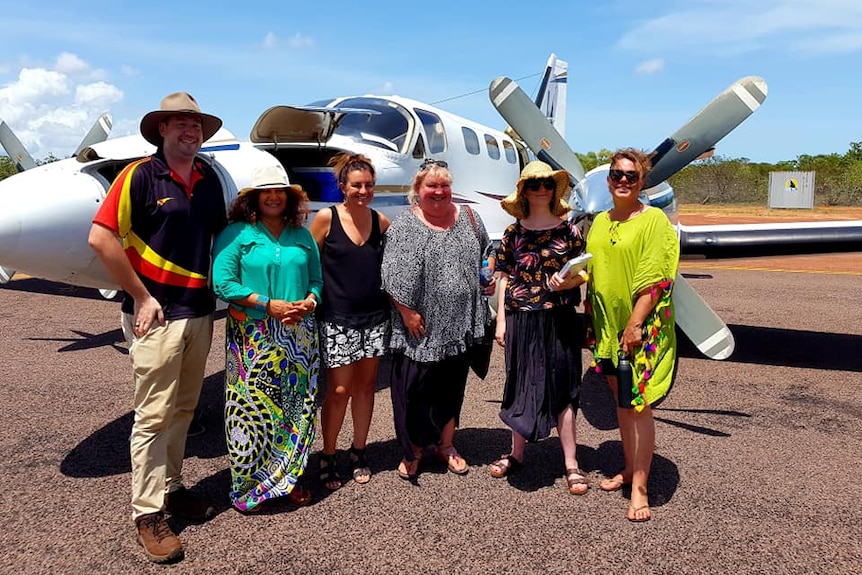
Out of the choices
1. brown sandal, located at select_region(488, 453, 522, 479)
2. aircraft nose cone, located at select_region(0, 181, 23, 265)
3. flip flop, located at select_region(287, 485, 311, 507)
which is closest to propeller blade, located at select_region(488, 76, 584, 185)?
brown sandal, located at select_region(488, 453, 522, 479)

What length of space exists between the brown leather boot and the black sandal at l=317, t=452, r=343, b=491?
97cm

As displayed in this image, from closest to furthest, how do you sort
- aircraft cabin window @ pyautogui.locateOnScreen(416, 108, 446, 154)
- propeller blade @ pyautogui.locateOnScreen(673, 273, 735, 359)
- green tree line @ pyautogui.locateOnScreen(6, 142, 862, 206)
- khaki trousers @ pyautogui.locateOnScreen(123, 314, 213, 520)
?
1. khaki trousers @ pyautogui.locateOnScreen(123, 314, 213, 520)
2. propeller blade @ pyautogui.locateOnScreen(673, 273, 735, 359)
3. aircraft cabin window @ pyautogui.locateOnScreen(416, 108, 446, 154)
4. green tree line @ pyautogui.locateOnScreen(6, 142, 862, 206)

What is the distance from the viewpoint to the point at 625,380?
3.49m

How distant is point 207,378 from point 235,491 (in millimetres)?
3104

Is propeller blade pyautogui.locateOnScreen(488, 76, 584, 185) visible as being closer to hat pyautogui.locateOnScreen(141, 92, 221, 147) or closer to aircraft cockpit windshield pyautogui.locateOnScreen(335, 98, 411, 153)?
aircraft cockpit windshield pyautogui.locateOnScreen(335, 98, 411, 153)

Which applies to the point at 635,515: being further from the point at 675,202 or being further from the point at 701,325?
the point at 675,202

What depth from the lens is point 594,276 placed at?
12.0ft

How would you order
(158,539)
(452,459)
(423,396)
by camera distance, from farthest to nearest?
(452,459), (423,396), (158,539)

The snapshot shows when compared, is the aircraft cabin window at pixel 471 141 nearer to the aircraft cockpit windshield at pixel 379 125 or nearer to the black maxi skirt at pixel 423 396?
the aircraft cockpit windshield at pixel 379 125

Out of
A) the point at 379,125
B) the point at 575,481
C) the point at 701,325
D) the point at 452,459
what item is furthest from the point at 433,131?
the point at 575,481

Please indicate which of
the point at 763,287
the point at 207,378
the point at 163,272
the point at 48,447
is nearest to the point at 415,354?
the point at 163,272

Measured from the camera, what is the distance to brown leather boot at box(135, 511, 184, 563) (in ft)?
10.1

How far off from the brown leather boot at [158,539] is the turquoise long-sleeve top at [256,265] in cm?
114

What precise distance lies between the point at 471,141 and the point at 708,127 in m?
2.99
